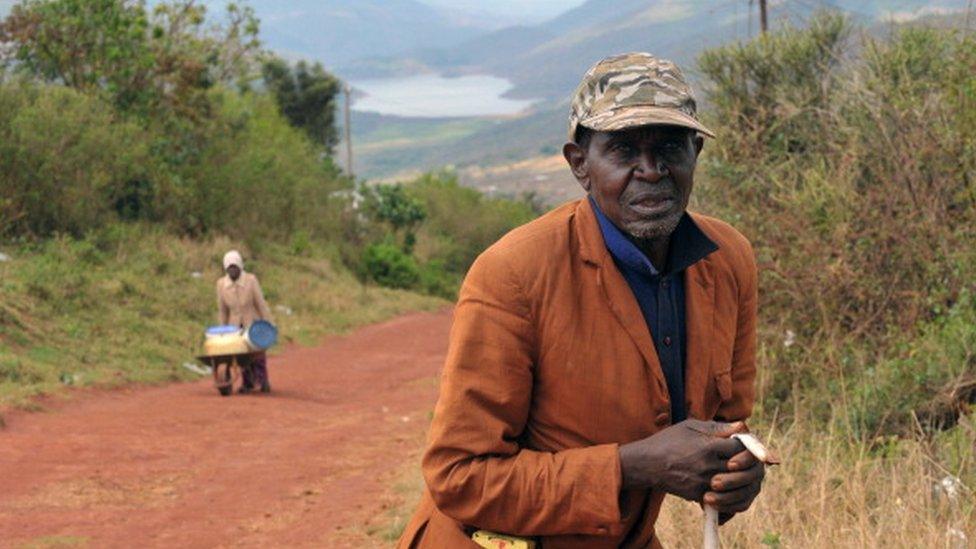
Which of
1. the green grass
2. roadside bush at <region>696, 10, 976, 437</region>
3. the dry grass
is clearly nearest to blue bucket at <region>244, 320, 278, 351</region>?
the green grass

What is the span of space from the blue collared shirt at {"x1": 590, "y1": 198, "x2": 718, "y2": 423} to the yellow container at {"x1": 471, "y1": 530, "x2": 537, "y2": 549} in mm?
349

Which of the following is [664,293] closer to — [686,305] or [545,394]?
[686,305]

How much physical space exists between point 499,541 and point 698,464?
1.32 feet

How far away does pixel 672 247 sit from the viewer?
3.04 metres

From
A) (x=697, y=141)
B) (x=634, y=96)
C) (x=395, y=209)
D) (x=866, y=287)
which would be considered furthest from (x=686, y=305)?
(x=395, y=209)

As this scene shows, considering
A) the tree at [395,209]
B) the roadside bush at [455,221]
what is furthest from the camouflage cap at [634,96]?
the roadside bush at [455,221]

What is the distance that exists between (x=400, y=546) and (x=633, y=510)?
0.48 m

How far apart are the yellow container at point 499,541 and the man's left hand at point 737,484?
337 mm

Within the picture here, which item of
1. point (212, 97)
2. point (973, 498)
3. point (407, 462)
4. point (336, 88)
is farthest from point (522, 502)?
point (336, 88)

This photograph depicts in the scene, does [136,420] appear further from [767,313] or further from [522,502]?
[522,502]

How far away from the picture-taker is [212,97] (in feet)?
107

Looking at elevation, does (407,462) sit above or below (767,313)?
below

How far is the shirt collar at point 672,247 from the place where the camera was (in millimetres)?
2939

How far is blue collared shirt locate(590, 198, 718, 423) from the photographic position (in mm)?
2941
